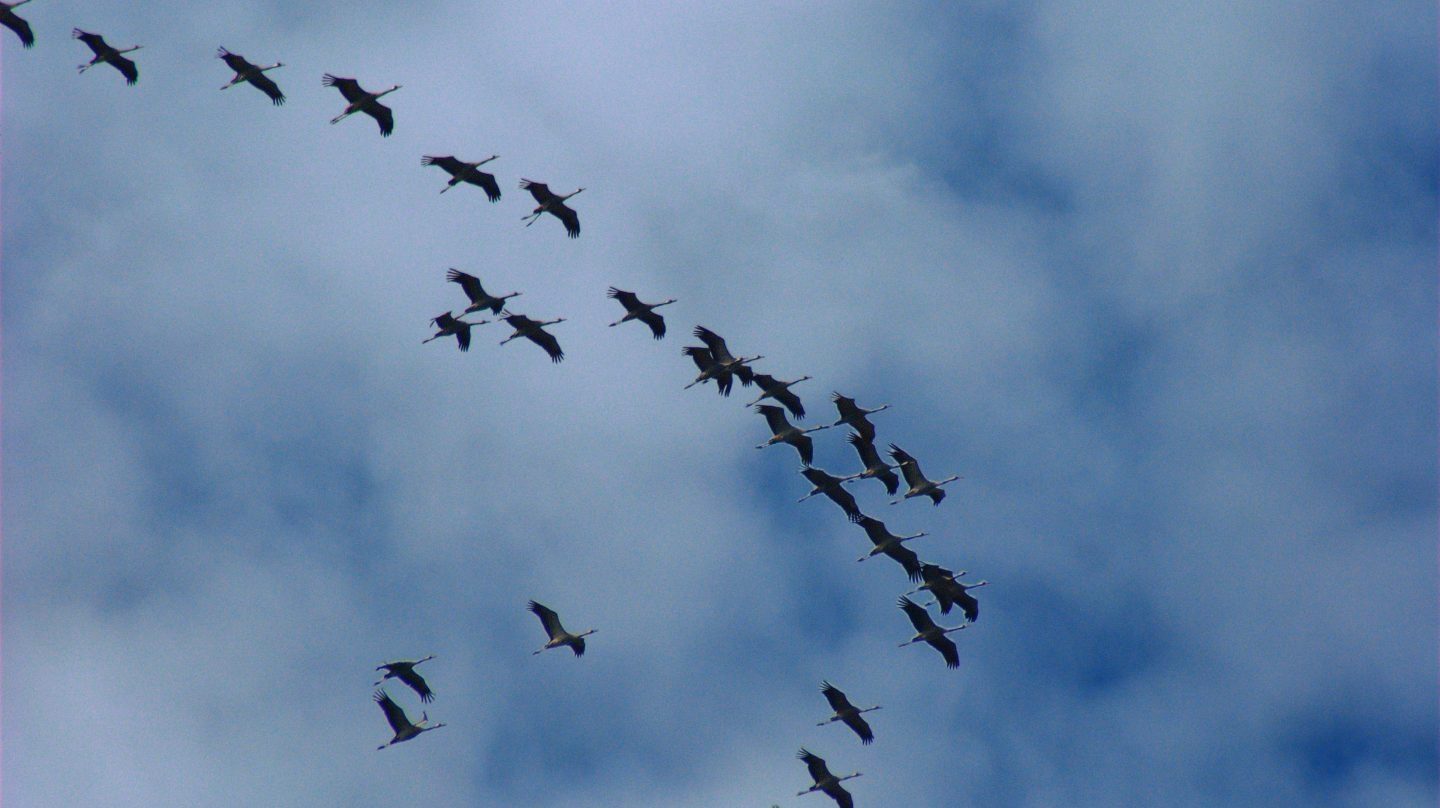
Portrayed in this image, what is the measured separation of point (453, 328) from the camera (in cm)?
11025

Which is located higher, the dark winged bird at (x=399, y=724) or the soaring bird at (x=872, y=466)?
the soaring bird at (x=872, y=466)

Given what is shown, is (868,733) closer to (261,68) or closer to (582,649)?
(582,649)

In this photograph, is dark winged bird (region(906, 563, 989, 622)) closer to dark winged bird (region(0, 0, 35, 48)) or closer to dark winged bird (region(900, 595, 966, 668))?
dark winged bird (region(900, 595, 966, 668))

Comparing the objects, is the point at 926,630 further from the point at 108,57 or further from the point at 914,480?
the point at 108,57

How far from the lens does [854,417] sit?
112 m

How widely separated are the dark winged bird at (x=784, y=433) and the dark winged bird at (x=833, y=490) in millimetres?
771

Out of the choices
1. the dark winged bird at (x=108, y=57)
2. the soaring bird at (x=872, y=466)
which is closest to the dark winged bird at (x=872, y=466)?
the soaring bird at (x=872, y=466)

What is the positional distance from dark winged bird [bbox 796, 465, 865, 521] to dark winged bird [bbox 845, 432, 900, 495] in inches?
37.9

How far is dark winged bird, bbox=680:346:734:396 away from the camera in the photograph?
110500mm

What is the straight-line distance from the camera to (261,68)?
4188 inches

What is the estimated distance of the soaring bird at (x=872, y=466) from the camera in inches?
4449

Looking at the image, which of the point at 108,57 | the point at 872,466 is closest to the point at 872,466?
the point at 872,466

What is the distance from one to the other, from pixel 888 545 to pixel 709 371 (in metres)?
11.4

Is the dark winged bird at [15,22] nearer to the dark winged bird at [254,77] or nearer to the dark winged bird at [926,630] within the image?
the dark winged bird at [254,77]
